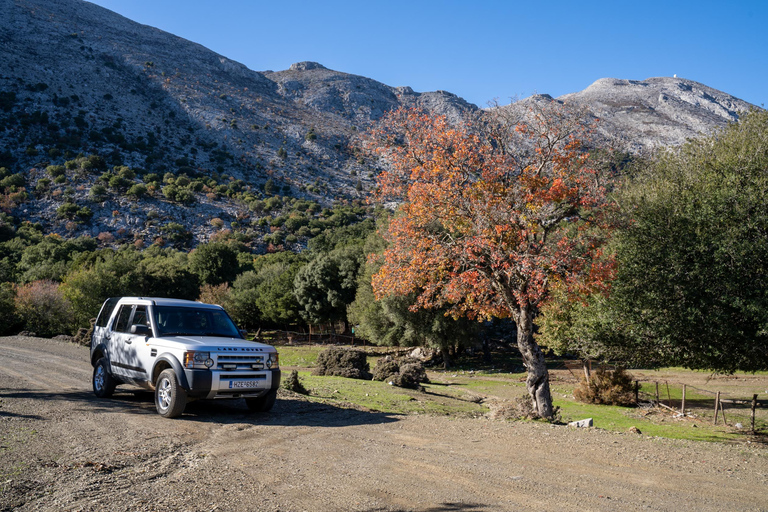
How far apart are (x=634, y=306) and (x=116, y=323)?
1438 cm

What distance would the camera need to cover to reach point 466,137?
1578 centimetres

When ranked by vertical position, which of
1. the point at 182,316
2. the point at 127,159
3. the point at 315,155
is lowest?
the point at 182,316

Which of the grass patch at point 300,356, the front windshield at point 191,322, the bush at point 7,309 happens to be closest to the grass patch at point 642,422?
the front windshield at point 191,322

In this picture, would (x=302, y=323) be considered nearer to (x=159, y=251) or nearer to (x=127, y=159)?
(x=159, y=251)

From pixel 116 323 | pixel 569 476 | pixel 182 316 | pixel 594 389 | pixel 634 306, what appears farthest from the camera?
pixel 594 389

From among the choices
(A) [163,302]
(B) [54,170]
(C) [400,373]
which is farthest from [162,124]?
(A) [163,302]

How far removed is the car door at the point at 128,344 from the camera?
10.6m

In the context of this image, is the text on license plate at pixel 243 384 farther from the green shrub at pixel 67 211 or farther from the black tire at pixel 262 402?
the green shrub at pixel 67 211

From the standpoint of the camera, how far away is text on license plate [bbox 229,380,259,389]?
9.74 m

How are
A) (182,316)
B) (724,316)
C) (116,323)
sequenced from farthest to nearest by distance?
(724,316)
(116,323)
(182,316)

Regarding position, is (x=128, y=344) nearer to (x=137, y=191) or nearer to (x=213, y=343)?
(x=213, y=343)

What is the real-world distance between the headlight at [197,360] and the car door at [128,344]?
62.2 inches

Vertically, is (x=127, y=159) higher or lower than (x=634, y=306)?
higher

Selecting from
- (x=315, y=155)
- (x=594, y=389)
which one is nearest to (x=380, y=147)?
(x=594, y=389)
